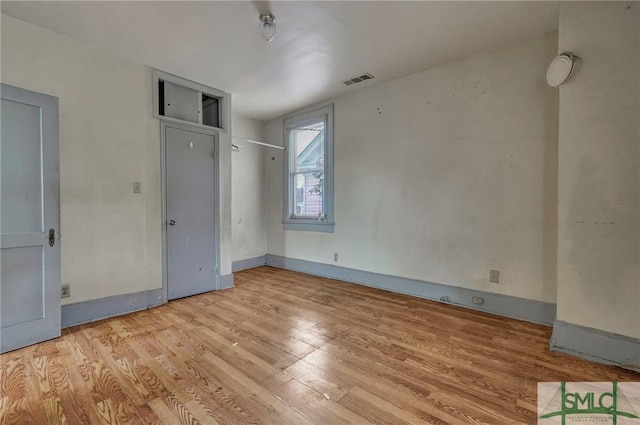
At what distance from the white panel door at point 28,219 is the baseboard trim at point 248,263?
2.37 meters

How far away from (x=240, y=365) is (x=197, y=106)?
3033mm

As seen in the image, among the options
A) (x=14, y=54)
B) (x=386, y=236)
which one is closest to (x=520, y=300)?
(x=386, y=236)

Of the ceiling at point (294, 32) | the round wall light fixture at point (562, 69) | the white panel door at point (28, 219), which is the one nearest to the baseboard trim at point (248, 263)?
the white panel door at point (28, 219)

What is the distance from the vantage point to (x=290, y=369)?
1.83 m

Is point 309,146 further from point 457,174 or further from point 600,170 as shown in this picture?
point 600,170

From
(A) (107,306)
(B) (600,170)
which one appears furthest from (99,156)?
(B) (600,170)

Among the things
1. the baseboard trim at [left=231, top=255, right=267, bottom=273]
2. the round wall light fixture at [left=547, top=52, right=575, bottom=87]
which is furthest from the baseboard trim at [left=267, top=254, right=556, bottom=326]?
the round wall light fixture at [left=547, top=52, right=575, bottom=87]

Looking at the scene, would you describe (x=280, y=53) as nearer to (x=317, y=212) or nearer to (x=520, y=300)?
(x=317, y=212)

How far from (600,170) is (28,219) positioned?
436 centimetres

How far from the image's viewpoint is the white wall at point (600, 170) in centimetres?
184

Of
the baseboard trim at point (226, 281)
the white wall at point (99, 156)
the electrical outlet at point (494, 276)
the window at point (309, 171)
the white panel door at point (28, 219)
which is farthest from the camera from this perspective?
the window at point (309, 171)

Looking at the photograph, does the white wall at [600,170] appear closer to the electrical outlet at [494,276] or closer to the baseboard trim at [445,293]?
the baseboard trim at [445,293]

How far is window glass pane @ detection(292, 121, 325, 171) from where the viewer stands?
4.35 meters

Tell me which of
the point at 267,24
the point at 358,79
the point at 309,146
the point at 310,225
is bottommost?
the point at 310,225
